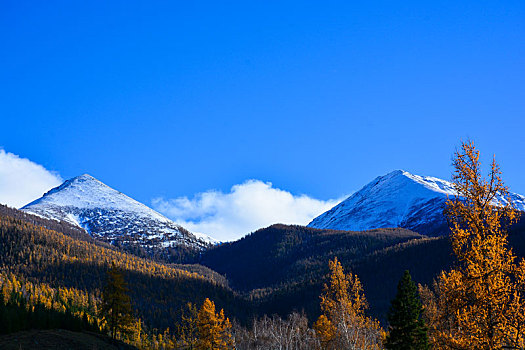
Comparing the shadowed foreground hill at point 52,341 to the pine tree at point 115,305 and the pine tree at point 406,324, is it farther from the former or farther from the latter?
the pine tree at point 406,324

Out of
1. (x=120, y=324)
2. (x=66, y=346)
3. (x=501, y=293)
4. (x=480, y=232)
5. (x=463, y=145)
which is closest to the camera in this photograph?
(x=501, y=293)

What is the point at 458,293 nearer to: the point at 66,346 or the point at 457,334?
the point at 457,334

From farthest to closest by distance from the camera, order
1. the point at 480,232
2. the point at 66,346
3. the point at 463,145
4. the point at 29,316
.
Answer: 1. the point at 29,316
2. the point at 66,346
3. the point at 463,145
4. the point at 480,232

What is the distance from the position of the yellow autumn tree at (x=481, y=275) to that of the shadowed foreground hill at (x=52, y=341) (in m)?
34.3

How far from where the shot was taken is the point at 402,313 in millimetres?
39000

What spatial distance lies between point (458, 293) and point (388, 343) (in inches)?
1095

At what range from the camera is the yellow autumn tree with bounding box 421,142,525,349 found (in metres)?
13.4

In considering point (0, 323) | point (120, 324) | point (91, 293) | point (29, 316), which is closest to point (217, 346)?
point (120, 324)

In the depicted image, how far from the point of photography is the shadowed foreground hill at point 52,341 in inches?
1359

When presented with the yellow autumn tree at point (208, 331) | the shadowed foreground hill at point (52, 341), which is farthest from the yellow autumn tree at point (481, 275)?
the yellow autumn tree at point (208, 331)

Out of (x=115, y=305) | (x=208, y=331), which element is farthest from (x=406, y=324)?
(x=115, y=305)

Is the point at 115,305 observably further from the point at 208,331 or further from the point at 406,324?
the point at 406,324

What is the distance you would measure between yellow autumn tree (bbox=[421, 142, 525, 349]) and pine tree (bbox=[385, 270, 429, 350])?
84.0 feet

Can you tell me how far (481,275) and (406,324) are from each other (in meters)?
27.8
